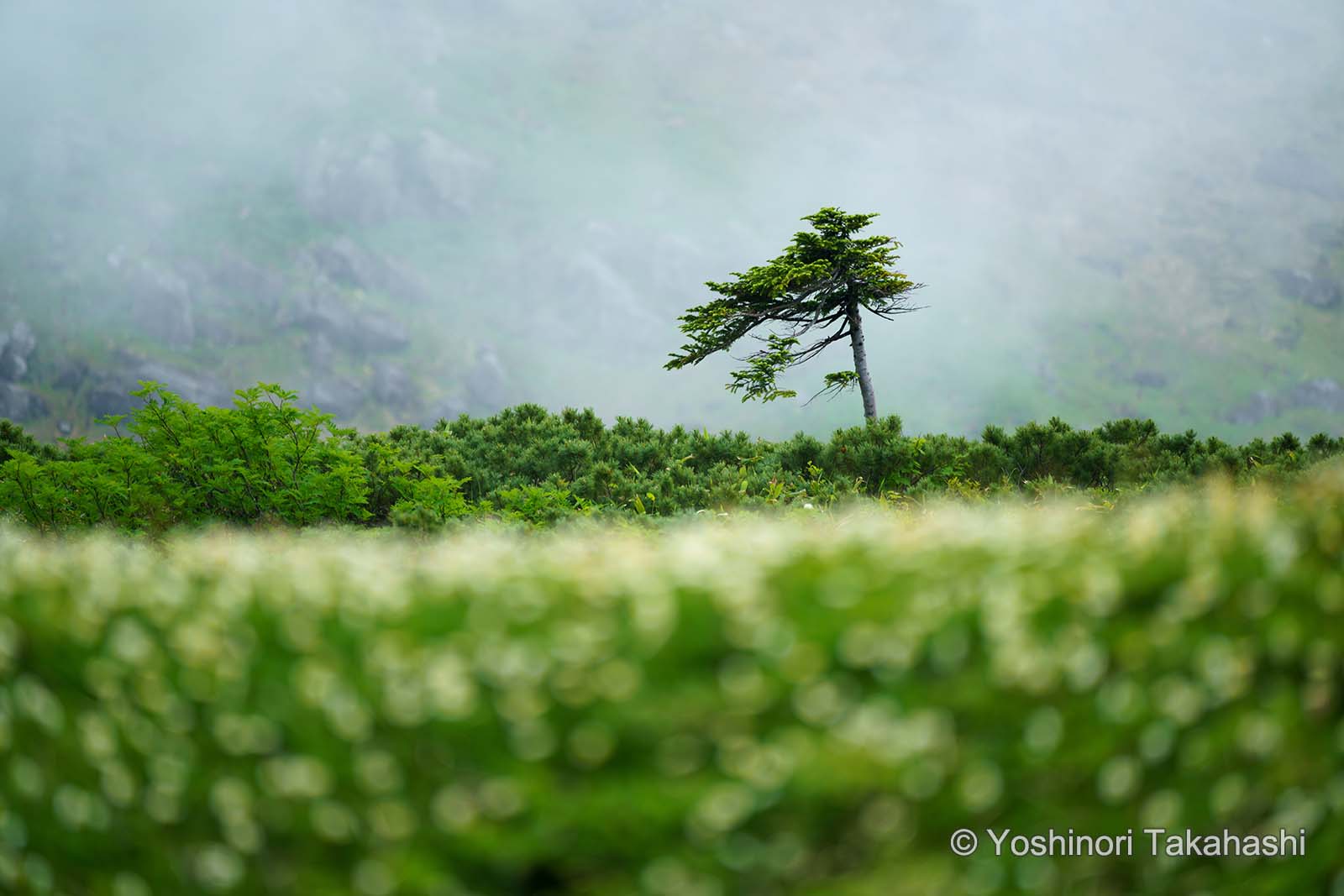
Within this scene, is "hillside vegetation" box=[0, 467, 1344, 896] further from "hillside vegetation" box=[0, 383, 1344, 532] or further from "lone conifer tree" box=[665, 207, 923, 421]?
"lone conifer tree" box=[665, 207, 923, 421]

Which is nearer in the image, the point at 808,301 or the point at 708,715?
the point at 708,715

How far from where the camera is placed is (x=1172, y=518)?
10.8ft

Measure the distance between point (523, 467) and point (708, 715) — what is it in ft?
26.3

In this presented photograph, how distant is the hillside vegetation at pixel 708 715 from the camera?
99.3 inches

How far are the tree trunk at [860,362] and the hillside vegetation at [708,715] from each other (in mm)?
13547

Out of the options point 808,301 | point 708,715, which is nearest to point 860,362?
point 808,301

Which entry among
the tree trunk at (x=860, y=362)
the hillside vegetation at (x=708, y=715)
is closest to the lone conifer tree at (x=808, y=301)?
the tree trunk at (x=860, y=362)

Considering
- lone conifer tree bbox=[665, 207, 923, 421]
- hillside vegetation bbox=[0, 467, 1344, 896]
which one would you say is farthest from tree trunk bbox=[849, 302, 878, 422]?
hillside vegetation bbox=[0, 467, 1344, 896]

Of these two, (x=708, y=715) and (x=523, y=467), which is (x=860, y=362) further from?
(x=708, y=715)

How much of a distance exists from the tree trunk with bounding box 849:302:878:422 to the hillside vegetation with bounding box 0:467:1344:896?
1355 cm

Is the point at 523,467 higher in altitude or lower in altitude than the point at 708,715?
higher

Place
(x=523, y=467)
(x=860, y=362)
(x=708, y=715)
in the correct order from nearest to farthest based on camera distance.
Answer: (x=708, y=715), (x=523, y=467), (x=860, y=362)

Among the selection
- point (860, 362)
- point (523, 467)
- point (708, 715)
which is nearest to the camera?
point (708, 715)

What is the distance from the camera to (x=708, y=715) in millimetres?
2512
